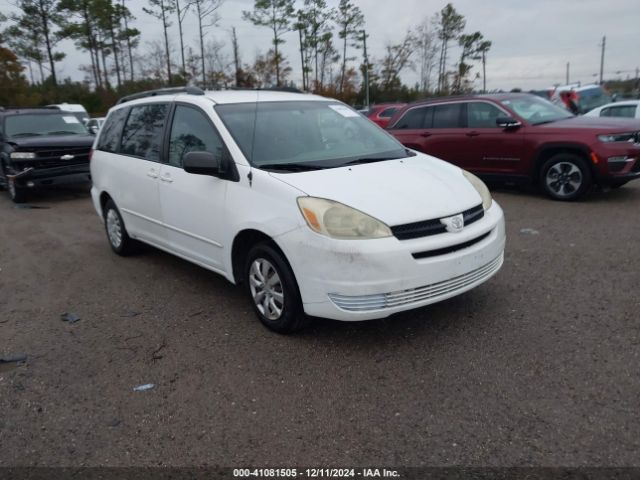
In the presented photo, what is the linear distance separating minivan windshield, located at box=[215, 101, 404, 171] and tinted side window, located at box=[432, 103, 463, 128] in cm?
503

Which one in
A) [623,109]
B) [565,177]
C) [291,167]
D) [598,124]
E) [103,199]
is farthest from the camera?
[623,109]

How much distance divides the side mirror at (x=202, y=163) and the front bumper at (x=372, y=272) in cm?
89

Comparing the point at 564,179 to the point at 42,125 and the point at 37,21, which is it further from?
the point at 37,21

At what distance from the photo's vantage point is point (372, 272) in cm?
347

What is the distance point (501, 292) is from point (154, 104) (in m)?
3.79

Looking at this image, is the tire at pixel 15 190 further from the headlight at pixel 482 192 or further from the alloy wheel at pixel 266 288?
the headlight at pixel 482 192

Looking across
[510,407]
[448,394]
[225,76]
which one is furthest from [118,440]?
[225,76]

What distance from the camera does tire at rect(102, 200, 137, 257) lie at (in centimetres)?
618

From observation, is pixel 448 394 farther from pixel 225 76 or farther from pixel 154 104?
pixel 225 76

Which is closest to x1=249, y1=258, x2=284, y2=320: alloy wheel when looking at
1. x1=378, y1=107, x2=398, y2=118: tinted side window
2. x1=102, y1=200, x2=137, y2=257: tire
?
x1=102, y1=200, x2=137, y2=257: tire

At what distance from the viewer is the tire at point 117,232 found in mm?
6176

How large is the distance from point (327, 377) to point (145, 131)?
11.0 feet

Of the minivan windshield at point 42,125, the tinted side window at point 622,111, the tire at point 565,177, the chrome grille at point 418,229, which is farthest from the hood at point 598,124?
the minivan windshield at point 42,125

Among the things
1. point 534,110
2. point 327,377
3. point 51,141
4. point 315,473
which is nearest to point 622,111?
point 534,110
